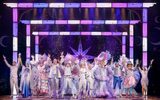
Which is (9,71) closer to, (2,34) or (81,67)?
(2,34)

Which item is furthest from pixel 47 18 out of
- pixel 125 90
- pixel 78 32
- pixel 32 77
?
pixel 125 90

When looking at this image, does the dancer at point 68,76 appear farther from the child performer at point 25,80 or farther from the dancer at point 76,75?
the child performer at point 25,80

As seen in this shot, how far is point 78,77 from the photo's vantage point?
17.0 metres

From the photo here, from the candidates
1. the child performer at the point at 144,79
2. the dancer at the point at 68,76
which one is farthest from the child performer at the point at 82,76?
the child performer at the point at 144,79

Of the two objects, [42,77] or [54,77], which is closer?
Answer: [54,77]

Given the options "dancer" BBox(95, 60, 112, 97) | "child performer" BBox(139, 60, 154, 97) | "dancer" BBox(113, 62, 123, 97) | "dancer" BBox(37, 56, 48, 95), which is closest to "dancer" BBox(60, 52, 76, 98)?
"dancer" BBox(95, 60, 112, 97)

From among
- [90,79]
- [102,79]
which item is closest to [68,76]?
[90,79]

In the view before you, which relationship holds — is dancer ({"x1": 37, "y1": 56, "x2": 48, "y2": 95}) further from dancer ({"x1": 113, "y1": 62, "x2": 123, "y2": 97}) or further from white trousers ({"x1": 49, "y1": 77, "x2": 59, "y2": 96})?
dancer ({"x1": 113, "y1": 62, "x2": 123, "y2": 97})

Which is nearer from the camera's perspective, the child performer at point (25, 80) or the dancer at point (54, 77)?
the dancer at point (54, 77)

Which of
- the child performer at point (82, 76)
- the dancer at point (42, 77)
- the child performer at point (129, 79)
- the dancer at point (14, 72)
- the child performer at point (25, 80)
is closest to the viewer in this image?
the child performer at point (82, 76)

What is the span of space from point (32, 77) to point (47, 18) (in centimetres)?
266

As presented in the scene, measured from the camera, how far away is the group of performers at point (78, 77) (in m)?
17.0

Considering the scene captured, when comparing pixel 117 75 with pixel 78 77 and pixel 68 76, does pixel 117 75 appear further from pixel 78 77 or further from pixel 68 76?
pixel 68 76

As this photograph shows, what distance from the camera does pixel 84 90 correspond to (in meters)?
16.9
